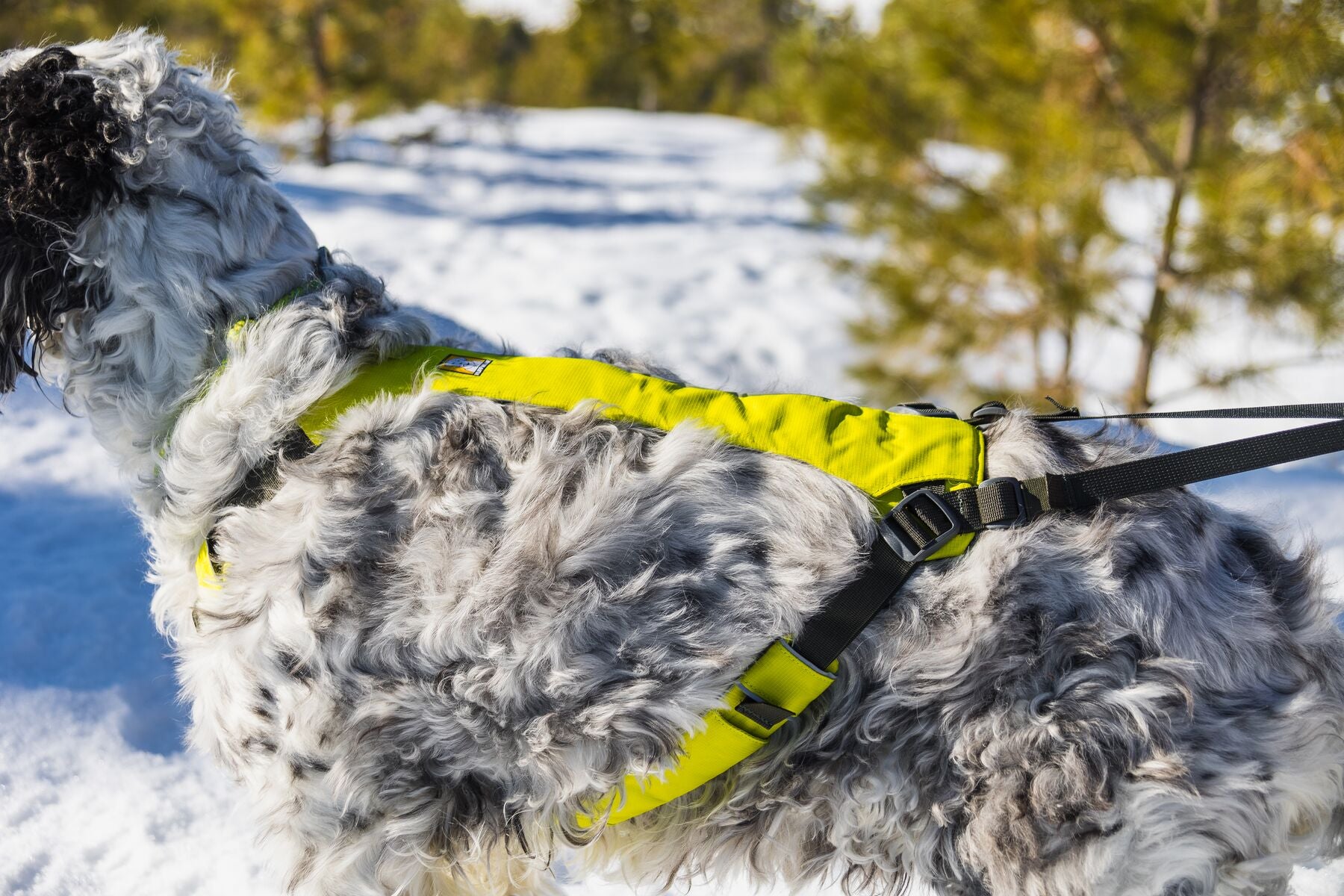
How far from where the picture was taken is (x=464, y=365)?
2076mm

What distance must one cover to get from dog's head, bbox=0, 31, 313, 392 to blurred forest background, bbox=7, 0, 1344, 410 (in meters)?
4.74

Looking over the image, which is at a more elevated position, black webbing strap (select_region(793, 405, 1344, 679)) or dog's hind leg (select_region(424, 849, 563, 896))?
black webbing strap (select_region(793, 405, 1344, 679))

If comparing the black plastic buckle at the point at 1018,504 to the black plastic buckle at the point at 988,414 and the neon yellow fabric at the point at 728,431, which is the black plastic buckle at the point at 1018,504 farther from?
the black plastic buckle at the point at 988,414

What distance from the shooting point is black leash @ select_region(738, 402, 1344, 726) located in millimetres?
1725

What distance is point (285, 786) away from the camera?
6.00 ft

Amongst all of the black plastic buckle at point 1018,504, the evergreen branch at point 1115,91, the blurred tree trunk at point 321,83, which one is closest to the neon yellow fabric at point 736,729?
the black plastic buckle at point 1018,504

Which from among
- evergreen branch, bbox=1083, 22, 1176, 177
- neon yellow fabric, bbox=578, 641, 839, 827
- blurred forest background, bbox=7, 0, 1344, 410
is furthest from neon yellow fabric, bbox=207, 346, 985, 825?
evergreen branch, bbox=1083, 22, 1176, 177

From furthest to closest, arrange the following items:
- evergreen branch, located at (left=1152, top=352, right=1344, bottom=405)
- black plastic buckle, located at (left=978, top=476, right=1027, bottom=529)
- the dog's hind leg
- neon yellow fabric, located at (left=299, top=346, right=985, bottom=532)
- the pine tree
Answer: evergreen branch, located at (left=1152, top=352, right=1344, bottom=405) < the pine tree < the dog's hind leg < neon yellow fabric, located at (left=299, top=346, right=985, bottom=532) < black plastic buckle, located at (left=978, top=476, right=1027, bottom=529)

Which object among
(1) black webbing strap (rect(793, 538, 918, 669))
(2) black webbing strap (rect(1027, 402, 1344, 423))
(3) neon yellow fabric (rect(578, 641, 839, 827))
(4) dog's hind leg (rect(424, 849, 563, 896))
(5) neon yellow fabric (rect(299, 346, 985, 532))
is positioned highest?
(2) black webbing strap (rect(1027, 402, 1344, 423))

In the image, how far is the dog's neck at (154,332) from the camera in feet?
6.68

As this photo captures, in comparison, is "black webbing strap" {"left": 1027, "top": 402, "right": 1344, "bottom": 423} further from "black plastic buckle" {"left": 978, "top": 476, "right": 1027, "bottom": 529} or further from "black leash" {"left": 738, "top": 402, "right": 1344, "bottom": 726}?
"black plastic buckle" {"left": 978, "top": 476, "right": 1027, "bottom": 529}

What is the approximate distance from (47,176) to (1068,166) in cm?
637

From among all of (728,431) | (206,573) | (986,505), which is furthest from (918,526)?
(206,573)

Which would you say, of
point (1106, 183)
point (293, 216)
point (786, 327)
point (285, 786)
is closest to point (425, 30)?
point (786, 327)
